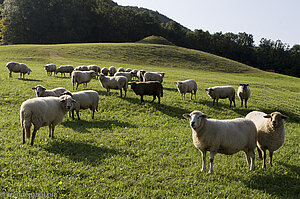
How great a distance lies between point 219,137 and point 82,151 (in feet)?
18.2

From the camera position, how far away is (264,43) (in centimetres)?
13500

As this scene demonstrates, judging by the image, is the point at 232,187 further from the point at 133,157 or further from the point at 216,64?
the point at 216,64

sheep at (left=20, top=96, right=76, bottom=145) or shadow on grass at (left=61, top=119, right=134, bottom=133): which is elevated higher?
sheep at (left=20, top=96, right=76, bottom=145)

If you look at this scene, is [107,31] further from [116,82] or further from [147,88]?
[147,88]

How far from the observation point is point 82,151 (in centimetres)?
932

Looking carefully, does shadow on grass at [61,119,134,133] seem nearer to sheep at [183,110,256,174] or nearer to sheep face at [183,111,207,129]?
sheep at [183,110,256,174]

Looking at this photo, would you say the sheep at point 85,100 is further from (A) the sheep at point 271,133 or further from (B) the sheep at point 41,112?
(A) the sheep at point 271,133

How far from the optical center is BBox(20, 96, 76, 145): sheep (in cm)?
934

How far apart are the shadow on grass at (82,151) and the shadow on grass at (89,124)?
6.00 feet

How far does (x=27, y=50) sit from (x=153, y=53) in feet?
117

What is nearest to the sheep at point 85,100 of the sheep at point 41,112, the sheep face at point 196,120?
the sheep at point 41,112

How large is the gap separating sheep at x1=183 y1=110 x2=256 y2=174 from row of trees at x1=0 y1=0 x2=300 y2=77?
4230 inches

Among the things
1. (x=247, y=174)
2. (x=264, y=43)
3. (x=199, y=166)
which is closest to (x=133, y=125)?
(x=199, y=166)

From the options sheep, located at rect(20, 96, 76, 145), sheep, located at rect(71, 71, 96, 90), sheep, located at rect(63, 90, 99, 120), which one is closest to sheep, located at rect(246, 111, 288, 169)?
sheep, located at rect(20, 96, 76, 145)
